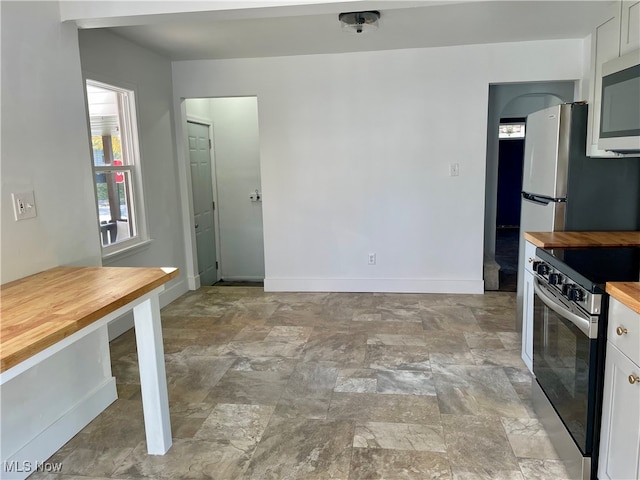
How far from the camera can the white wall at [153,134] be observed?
346 cm

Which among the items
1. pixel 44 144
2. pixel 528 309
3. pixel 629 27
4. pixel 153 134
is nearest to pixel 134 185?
pixel 153 134

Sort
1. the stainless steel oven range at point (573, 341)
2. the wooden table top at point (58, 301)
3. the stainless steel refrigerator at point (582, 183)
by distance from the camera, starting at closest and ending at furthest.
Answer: the wooden table top at point (58, 301) → the stainless steel oven range at point (573, 341) → the stainless steel refrigerator at point (582, 183)

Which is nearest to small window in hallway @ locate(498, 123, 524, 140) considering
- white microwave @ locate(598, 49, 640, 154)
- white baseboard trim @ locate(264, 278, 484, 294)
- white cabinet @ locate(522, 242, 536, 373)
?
white baseboard trim @ locate(264, 278, 484, 294)

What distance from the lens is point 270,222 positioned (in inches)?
186

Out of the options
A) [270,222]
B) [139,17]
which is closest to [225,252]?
[270,222]

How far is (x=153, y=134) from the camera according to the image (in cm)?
421

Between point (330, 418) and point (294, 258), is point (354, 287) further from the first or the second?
point (330, 418)

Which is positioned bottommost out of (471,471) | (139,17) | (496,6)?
(471,471)

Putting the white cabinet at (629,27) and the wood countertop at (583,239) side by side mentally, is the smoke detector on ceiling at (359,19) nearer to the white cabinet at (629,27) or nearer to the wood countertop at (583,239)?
the white cabinet at (629,27)

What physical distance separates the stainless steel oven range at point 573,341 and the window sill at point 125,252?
304cm

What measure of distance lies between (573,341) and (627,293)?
1.30 feet

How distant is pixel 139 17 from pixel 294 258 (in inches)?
112

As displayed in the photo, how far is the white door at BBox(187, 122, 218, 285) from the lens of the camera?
17.1 feet

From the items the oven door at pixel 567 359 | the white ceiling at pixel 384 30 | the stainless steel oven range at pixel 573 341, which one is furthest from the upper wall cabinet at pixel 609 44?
the oven door at pixel 567 359
